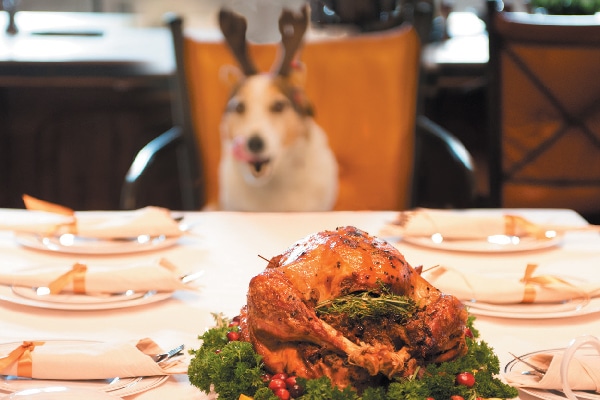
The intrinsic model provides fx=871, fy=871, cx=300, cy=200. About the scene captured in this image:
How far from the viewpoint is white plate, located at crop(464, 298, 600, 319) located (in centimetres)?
117

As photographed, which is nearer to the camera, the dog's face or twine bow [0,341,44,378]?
twine bow [0,341,44,378]

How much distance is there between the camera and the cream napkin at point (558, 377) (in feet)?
2.98

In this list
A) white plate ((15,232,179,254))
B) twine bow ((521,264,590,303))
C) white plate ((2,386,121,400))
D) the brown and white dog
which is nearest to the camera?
white plate ((2,386,121,400))

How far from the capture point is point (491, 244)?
1549mm

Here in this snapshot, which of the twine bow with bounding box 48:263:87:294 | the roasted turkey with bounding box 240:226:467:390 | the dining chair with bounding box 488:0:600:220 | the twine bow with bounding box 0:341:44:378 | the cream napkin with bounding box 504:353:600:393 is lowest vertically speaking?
the dining chair with bounding box 488:0:600:220

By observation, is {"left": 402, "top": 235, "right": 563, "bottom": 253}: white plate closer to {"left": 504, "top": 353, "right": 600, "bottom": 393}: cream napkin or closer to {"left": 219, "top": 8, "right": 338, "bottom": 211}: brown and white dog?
{"left": 504, "top": 353, "right": 600, "bottom": 393}: cream napkin

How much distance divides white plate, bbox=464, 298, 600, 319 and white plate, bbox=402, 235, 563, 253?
0.98 feet

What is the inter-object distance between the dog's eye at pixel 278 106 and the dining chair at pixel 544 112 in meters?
0.67

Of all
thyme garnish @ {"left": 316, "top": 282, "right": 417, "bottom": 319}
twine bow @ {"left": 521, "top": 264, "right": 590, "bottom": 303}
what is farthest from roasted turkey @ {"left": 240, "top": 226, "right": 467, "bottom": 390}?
twine bow @ {"left": 521, "top": 264, "right": 590, "bottom": 303}

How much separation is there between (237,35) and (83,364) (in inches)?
54.3

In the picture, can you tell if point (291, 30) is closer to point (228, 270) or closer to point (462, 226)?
point (462, 226)

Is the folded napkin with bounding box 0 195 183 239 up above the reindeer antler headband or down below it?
below

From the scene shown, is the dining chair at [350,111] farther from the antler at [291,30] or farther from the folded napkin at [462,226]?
the folded napkin at [462,226]

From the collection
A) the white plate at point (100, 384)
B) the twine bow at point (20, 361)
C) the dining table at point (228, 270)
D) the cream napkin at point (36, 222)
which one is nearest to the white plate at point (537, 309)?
the dining table at point (228, 270)
